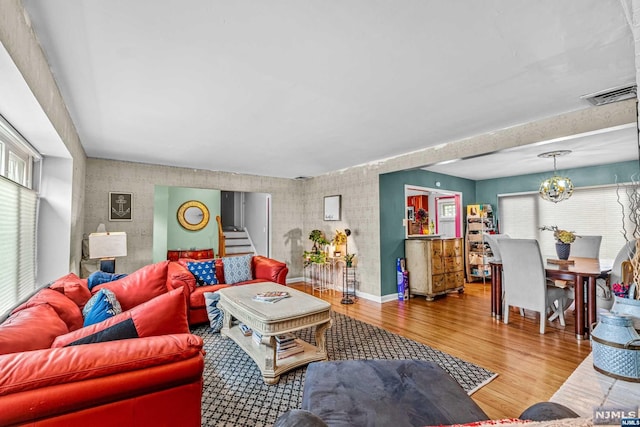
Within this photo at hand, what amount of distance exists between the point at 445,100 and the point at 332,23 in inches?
55.9

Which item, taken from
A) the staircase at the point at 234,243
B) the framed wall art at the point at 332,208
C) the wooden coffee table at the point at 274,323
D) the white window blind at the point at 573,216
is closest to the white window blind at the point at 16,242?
the wooden coffee table at the point at 274,323

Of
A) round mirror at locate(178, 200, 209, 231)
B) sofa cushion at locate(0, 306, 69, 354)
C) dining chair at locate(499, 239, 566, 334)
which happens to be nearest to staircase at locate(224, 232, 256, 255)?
round mirror at locate(178, 200, 209, 231)

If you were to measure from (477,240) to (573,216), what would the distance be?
1749 mm

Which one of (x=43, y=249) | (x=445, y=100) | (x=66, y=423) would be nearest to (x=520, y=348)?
(x=445, y=100)

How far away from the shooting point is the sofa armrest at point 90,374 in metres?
0.97

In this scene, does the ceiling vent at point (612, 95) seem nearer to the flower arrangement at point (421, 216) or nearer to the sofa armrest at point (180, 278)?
the flower arrangement at point (421, 216)

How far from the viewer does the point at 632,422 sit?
1.82ft

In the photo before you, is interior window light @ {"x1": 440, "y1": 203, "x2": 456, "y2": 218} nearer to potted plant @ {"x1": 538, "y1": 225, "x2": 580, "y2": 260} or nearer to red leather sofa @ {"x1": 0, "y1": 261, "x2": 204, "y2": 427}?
potted plant @ {"x1": 538, "y1": 225, "x2": 580, "y2": 260}

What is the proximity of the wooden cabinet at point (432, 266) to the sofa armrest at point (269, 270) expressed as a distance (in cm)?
233

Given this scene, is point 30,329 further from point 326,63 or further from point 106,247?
point 106,247

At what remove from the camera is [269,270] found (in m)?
4.31

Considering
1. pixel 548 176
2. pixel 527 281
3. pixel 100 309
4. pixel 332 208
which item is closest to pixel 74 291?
pixel 100 309

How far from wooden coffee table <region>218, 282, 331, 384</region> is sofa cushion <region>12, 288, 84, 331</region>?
118 centimetres

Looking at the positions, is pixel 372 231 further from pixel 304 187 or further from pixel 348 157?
pixel 304 187
